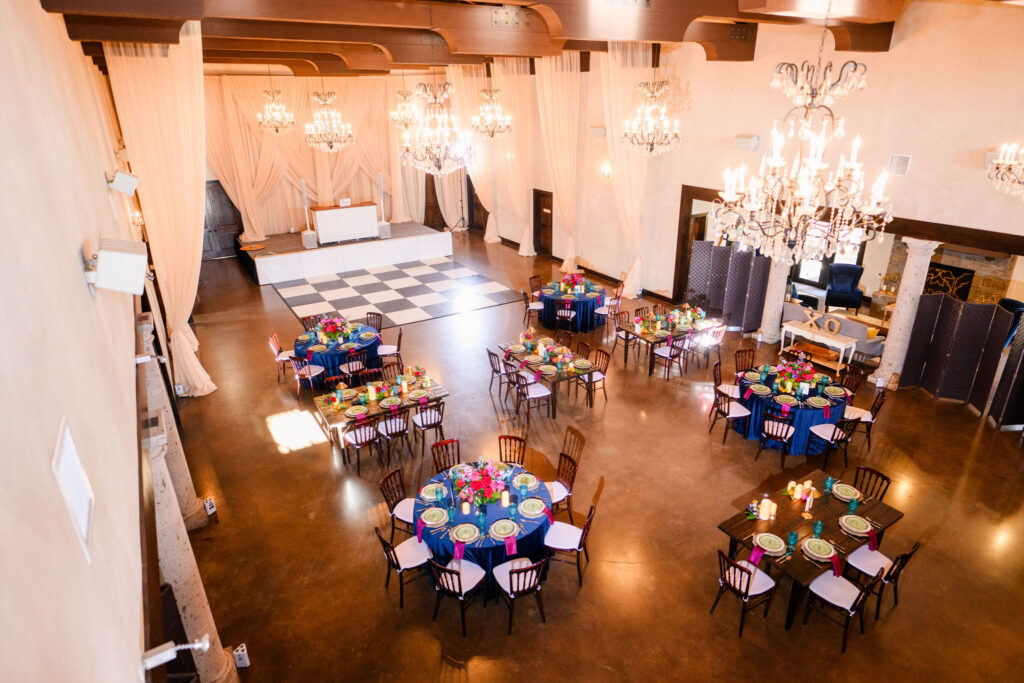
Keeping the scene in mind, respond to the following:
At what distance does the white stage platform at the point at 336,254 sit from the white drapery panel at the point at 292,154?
121 centimetres

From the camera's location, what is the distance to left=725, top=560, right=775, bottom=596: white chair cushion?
17.7 feet

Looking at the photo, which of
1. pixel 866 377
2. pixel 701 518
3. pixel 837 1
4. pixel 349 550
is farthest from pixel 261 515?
pixel 866 377

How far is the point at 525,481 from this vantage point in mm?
6355

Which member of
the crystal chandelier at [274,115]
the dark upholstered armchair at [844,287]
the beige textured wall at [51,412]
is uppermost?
the crystal chandelier at [274,115]

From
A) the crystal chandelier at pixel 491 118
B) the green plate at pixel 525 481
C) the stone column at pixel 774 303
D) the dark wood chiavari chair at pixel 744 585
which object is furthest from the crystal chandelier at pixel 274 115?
the dark wood chiavari chair at pixel 744 585

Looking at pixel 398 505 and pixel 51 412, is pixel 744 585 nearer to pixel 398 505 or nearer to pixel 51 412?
pixel 398 505

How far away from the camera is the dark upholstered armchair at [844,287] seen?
42.5 ft

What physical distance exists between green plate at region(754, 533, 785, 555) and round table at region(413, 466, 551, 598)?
78.8 inches

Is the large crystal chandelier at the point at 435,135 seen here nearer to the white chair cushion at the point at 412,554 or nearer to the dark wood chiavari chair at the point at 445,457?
the dark wood chiavari chair at the point at 445,457

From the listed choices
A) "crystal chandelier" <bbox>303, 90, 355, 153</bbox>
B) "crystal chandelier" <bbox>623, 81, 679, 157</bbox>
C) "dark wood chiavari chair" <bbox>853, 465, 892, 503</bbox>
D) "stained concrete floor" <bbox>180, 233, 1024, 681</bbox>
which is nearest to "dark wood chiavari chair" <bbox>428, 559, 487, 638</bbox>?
"stained concrete floor" <bbox>180, 233, 1024, 681</bbox>

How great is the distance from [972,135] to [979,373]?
3.54 meters

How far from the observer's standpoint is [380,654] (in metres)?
5.32

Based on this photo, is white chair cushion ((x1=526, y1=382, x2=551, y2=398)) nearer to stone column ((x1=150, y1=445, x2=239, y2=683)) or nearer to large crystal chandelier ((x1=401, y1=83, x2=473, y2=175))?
large crystal chandelier ((x1=401, y1=83, x2=473, y2=175))

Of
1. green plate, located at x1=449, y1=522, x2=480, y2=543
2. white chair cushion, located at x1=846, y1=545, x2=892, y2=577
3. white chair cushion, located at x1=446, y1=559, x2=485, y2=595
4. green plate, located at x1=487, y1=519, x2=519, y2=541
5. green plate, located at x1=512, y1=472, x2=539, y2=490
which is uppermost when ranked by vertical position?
green plate, located at x1=512, y1=472, x2=539, y2=490
